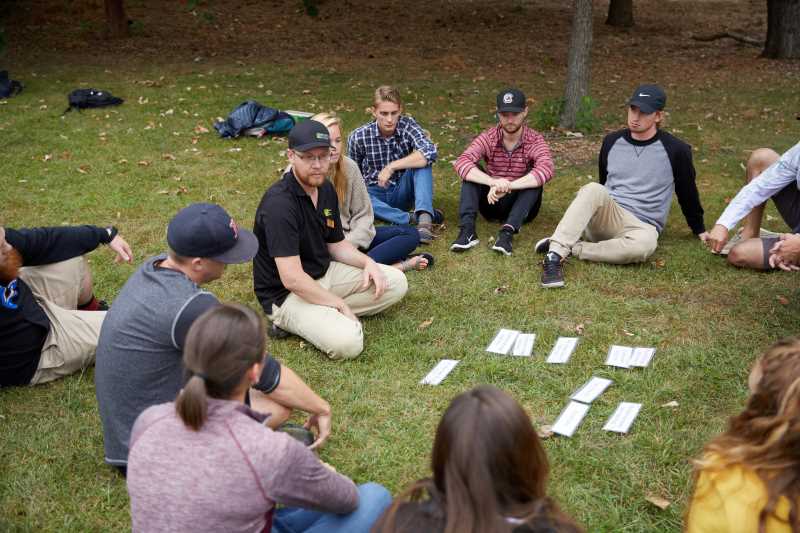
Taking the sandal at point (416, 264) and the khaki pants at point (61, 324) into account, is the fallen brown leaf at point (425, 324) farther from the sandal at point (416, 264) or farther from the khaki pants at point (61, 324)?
the khaki pants at point (61, 324)

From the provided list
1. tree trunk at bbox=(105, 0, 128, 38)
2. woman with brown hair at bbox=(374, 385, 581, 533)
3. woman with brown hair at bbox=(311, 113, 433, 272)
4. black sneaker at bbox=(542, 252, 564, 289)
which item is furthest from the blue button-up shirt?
tree trunk at bbox=(105, 0, 128, 38)

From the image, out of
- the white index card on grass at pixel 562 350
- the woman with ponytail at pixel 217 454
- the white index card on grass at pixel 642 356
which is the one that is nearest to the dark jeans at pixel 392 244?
the white index card on grass at pixel 562 350

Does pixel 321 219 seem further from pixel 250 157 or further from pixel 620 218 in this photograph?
pixel 250 157

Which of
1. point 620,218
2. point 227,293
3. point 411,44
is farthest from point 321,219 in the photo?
point 411,44

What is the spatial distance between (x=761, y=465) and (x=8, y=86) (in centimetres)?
1274

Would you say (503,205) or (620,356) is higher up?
(503,205)

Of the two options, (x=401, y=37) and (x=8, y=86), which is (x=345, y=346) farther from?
(x=401, y=37)

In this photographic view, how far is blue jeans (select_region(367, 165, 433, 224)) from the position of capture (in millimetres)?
6777

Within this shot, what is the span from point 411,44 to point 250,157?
826 centimetres

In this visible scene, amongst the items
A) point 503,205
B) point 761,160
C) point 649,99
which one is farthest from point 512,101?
point 761,160

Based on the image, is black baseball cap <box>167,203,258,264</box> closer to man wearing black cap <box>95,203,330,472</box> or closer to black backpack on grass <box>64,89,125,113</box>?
man wearing black cap <box>95,203,330,472</box>

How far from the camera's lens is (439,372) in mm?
4430

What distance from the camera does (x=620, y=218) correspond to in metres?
5.91

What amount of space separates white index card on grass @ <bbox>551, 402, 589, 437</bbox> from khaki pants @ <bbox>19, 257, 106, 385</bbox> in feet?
8.74
